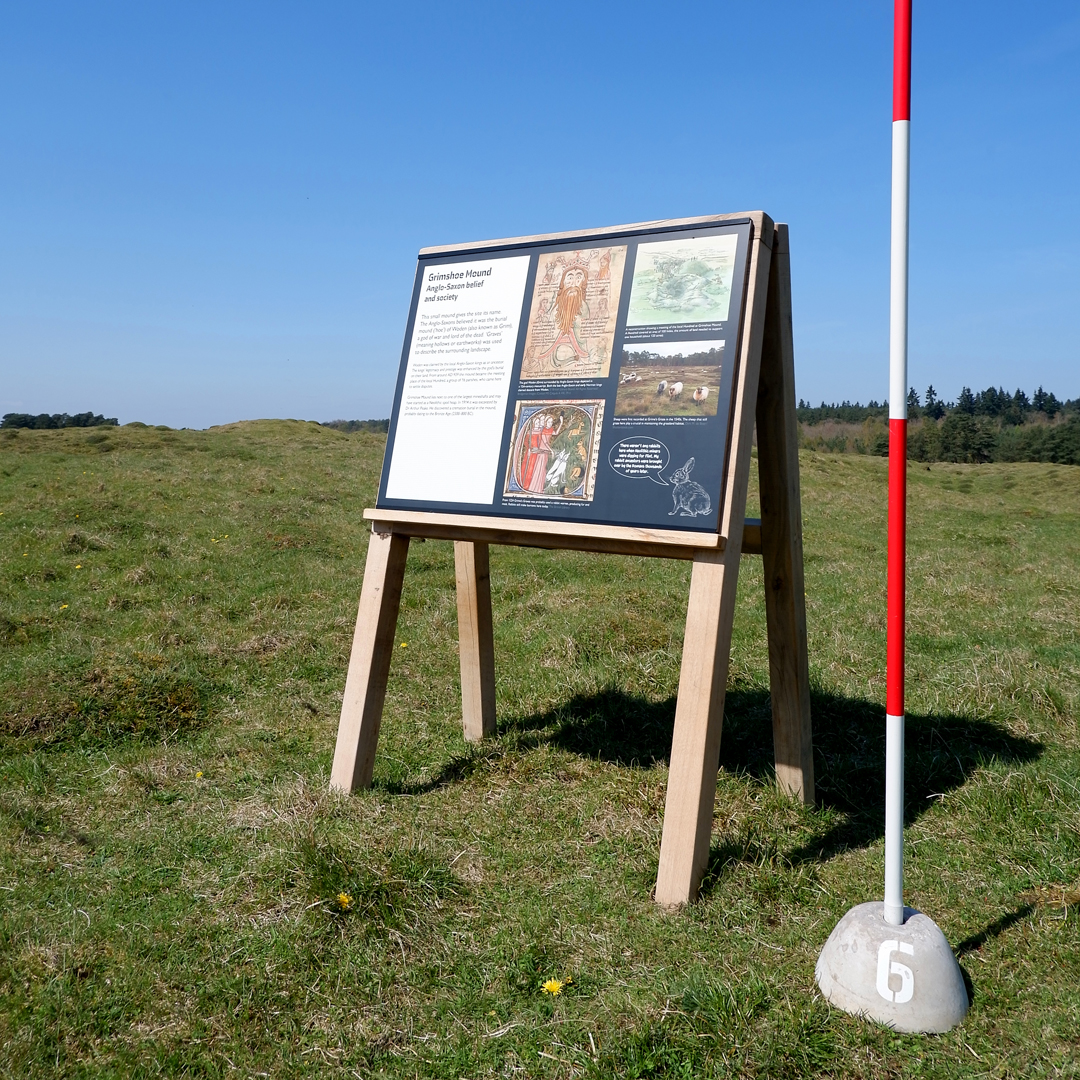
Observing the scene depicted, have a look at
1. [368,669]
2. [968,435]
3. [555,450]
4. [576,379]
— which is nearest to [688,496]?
[555,450]

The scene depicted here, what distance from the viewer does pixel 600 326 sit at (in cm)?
424

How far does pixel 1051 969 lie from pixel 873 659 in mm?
3951

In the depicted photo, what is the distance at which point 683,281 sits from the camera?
4.04 m

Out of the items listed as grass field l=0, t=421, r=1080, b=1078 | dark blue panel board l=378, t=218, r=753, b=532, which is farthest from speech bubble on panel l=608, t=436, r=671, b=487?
grass field l=0, t=421, r=1080, b=1078

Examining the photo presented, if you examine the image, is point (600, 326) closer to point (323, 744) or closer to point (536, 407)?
point (536, 407)

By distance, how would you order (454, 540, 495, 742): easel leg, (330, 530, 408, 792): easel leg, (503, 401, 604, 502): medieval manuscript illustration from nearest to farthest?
(503, 401, 604, 502): medieval manuscript illustration, (330, 530, 408, 792): easel leg, (454, 540, 495, 742): easel leg

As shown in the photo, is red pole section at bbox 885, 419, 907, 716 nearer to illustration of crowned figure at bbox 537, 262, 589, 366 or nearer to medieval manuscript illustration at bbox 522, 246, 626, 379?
medieval manuscript illustration at bbox 522, 246, 626, 379

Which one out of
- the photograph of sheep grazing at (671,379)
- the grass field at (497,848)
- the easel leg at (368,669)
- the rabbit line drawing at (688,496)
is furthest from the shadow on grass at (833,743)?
the photograph of sheep grazing at (671,379)

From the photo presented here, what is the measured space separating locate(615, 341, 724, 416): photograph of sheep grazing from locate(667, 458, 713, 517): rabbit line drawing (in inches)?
10.9

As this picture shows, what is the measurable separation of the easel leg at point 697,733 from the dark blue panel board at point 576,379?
1.00 ft

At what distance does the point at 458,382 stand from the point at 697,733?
2165 millimetres

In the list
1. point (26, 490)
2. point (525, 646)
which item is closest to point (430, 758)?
point (525, 646)

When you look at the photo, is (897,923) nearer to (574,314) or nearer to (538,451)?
(538,451)

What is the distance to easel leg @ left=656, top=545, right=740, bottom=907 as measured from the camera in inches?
146
